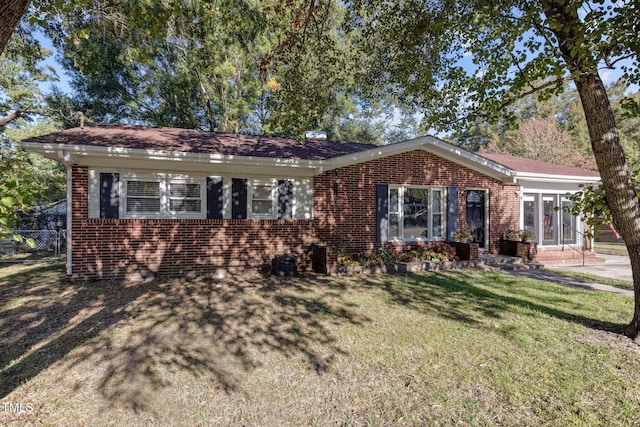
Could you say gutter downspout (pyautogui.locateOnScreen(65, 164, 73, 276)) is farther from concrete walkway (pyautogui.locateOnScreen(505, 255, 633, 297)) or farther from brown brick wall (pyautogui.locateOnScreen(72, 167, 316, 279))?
concrete walkway (pyautogui.locateOnScreen(505, 255, 633, 297))

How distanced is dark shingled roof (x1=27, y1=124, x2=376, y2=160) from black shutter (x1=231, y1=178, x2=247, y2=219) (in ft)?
2.67

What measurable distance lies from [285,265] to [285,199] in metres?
1.94

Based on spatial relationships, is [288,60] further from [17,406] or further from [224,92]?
[224,92]

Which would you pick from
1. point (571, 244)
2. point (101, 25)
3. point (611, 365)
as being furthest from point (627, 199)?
point (101, 25)

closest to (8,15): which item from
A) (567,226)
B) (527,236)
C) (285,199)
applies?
(285,199)

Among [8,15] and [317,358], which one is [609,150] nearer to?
[317,358]

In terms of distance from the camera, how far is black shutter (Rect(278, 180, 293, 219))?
9735mm

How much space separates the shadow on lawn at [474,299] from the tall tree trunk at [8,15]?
624 centimetres

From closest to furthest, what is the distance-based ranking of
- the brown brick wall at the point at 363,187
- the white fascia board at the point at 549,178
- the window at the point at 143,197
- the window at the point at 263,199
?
the window at the point at 143,197
the window at the point at 263,199
the brown brick wall at the point at 363,187
the white fascia board at the point at 549,178

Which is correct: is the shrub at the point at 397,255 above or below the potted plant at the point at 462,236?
below

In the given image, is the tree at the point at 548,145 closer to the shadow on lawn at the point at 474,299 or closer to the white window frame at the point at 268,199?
the shadow on lawn at the point at 474,299

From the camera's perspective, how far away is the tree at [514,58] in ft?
14.9

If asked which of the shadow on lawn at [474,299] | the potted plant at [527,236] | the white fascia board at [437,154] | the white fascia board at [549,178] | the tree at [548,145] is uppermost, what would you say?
the tree at [548,145]

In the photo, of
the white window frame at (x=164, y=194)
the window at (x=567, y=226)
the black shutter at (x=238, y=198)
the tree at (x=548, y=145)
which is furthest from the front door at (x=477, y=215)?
the tree at (x=548, y=145)
